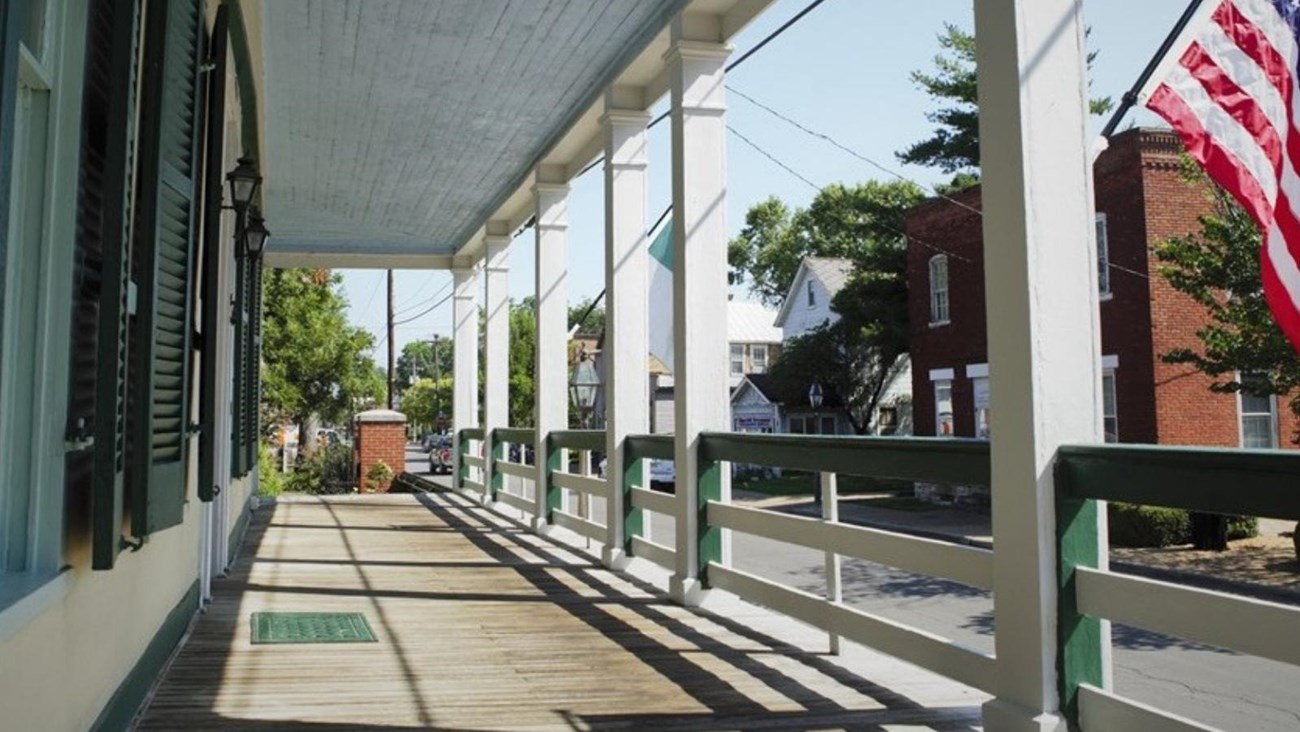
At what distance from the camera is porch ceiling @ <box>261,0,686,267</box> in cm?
659

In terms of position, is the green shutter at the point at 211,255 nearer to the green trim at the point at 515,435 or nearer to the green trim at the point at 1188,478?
A: the green trim at the point at 1188,478

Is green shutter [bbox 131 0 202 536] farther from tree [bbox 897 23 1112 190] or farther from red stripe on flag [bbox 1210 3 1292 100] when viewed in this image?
tree [bbox 897 23 1112 190]

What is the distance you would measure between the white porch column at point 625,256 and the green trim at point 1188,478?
4634mm

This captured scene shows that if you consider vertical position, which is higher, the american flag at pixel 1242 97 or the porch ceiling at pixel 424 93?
the porch ceiling at pixel 424 93

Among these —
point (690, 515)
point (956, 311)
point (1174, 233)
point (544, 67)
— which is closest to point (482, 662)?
point (690, 515)

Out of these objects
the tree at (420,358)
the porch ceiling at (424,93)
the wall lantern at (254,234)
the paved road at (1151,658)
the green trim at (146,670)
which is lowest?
the paved road at (1151,658)

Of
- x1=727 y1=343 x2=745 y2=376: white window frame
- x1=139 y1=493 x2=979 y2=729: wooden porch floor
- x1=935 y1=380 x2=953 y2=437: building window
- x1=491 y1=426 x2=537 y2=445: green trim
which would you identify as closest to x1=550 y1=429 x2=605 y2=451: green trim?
x1=491 y1=426 x2=537 y2=445: green trim

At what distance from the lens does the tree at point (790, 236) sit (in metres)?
48.3

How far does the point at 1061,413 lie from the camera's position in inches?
129

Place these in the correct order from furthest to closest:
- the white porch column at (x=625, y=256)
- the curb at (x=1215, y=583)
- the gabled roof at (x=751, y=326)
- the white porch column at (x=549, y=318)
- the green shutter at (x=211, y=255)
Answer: the gabled roof at (x=751, y=326)
the curb at (x=1215, y=583)
the white porch column at (x=549, y=318)
the white porch column at (x=625, y=256)
the green shutter at (x=211, y=255)

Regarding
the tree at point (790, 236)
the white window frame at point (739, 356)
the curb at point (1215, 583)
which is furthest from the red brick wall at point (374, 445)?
the white window frame at point (739, 356)

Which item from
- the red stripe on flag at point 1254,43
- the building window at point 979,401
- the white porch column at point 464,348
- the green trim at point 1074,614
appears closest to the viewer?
the green trim at point 1074,614

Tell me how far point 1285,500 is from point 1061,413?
0.81 m

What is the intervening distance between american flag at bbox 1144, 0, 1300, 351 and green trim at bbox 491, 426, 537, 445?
23.0 feet
